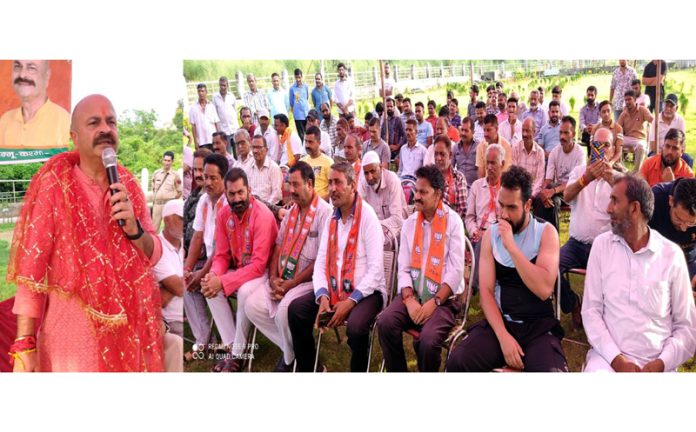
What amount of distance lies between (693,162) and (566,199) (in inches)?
32.0

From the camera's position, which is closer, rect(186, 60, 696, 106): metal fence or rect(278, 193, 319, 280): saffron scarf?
rect(186, 60, 696, 106): metal fence

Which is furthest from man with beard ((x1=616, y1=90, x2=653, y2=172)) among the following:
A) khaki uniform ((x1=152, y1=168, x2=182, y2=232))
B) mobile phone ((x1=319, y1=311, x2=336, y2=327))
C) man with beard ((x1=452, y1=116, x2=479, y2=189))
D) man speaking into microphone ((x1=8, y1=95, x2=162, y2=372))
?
man speaking into microphone ((x1=8, y1=95, x2=162, y2=372))

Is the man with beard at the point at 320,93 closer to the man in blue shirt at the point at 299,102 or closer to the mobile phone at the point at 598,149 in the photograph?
the man in blue shirt at the point at 299,102

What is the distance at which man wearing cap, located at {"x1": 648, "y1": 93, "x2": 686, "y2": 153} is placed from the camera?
13.6ft

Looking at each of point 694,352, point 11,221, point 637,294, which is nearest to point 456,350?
point 637,294

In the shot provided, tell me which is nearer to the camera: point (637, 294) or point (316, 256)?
point (637, 294)

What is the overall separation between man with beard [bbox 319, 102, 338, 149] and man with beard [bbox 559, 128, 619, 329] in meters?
1.61

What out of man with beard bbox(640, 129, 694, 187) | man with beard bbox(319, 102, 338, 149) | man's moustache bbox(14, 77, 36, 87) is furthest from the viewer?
man with beard bbox(319, 102, 338, 149)

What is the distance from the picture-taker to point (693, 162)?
161 inches

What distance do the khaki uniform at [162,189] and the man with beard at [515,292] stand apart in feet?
6.44

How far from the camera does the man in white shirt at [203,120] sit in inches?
158

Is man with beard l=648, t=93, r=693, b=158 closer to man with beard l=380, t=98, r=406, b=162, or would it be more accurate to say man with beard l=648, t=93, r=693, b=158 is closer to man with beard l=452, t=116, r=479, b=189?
man with beard l=452, t=116, r=479, b=189

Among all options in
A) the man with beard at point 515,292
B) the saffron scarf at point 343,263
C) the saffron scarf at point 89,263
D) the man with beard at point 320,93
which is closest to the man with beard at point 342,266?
the saffron scarf at point 343,263
